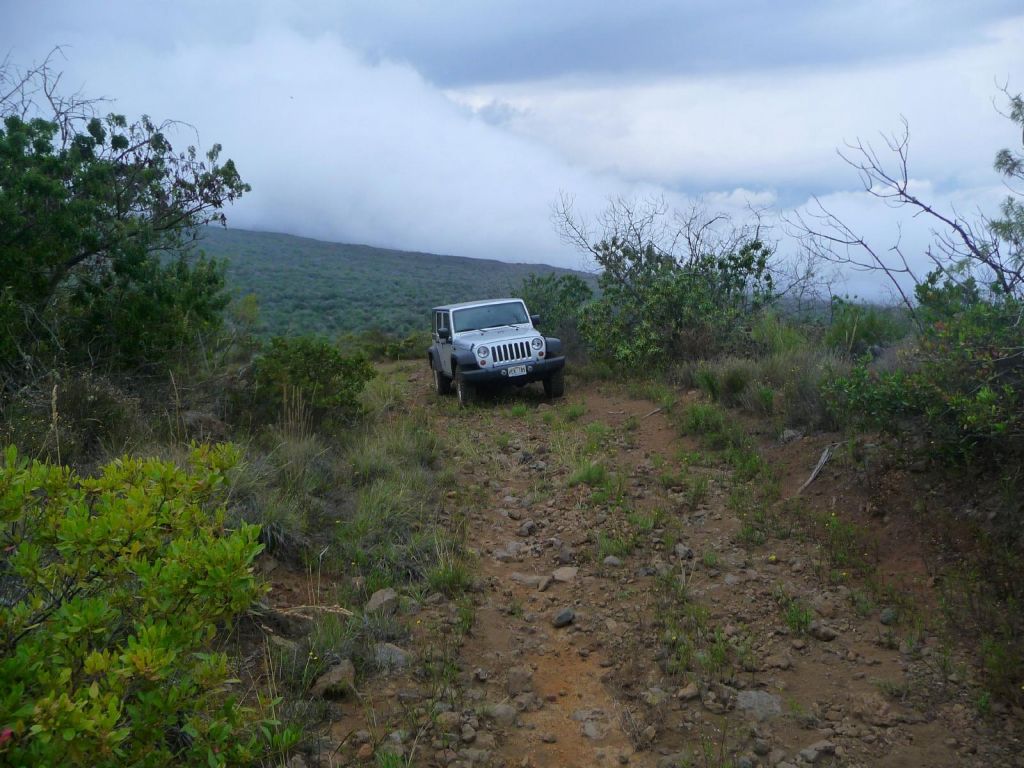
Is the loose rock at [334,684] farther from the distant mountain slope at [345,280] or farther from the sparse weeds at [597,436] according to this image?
the distant mountain slope at [345,280]

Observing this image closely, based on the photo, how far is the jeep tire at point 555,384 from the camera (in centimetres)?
1172

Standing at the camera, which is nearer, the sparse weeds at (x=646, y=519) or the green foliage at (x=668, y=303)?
the sparse weeds at (x=646, y=519)

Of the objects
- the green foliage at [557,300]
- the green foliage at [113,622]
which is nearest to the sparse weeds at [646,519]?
the green foliage at [113,622]

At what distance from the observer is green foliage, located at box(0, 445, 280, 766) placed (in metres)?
2.08

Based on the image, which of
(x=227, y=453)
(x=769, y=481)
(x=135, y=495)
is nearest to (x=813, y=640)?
(x=769, y=481)

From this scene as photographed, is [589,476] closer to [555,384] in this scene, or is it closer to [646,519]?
[646,519]

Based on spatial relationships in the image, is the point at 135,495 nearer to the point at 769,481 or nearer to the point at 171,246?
the point at 769,481

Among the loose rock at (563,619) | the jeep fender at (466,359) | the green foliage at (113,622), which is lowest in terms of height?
the loose rock at (563,619)

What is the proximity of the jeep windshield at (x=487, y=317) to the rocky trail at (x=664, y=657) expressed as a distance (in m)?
5.89

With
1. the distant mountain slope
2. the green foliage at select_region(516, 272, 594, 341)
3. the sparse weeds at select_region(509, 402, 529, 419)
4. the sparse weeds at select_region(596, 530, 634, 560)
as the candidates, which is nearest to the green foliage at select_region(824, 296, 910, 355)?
the sparse weeds at select_region(509, 402, 529, 419)

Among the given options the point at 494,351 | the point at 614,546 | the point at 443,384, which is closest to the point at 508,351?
the point at 494,351

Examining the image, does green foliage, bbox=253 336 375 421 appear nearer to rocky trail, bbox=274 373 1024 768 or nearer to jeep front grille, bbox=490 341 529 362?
rocky trail, bbox=274 373 1024 768

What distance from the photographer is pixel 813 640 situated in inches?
176

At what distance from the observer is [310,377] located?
8648 millimetres
